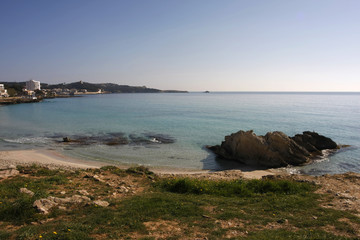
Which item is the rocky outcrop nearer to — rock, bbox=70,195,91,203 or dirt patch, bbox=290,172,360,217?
dirt patch, bbox=290,172,360,217

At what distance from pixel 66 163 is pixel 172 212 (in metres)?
17.1

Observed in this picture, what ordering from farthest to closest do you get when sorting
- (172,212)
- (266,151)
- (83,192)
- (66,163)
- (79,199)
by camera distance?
(266,151) < (66,163) < (83,192) < (79,199) < (172,212)

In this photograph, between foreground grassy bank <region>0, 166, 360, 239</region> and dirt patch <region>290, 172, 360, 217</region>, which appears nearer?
foreground grassy bank <region>0, 166, 360, 239</region>

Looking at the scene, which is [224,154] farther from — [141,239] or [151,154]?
[141,239]

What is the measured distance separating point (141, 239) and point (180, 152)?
20.9m

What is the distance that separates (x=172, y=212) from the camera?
8.98 meters

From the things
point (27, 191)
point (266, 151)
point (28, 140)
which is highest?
point (27, 191)

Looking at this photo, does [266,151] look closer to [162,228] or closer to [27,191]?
[162,228]

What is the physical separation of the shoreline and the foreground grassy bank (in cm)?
651

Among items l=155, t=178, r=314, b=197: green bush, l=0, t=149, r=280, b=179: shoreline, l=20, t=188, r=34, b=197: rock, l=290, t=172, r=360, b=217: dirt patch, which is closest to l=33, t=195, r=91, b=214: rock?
l=20, t=188, r=34, b=197: rock

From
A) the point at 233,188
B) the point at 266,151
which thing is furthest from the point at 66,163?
the point at 266,151

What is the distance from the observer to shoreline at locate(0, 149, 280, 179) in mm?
19750

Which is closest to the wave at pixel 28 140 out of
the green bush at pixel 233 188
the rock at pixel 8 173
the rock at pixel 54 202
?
the rock at pixel 8 173

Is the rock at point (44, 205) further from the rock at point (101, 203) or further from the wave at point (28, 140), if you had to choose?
the wave at point (28, 140)
